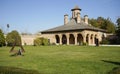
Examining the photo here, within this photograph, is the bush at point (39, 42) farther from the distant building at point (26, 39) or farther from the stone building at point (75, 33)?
the distant building at point (26, 39)

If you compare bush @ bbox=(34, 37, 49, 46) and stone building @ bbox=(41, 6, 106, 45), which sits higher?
stone building @ bbox=(41, 6, 106, 45)

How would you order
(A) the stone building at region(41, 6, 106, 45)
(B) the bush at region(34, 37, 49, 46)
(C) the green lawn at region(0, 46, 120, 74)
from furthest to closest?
(A) the stone building at region(41, 6, 106, 45) → (B) the bush at region(34, 37, 49, 46) → (C) the green lawn at region(0, 46, 120, 74)

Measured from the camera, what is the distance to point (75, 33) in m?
48.1

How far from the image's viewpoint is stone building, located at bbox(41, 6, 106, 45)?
155 feet

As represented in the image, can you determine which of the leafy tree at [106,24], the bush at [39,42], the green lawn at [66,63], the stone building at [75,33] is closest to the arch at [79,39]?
the stone building at [75,33]

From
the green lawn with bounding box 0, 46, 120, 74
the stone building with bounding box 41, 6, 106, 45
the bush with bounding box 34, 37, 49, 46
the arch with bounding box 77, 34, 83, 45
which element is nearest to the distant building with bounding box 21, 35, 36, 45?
the stone building with bounding box 41, 6, 106, 45

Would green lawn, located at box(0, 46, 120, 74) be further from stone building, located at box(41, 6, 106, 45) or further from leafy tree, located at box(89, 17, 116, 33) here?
leafy tree, located at box(89, 17, 116, 33)

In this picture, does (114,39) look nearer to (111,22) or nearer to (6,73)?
(111,22)

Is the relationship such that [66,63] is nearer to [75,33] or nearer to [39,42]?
[39,42]

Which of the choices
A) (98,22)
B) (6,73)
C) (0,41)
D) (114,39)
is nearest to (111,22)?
(98,22)

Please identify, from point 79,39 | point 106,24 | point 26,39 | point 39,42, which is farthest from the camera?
point 106,24

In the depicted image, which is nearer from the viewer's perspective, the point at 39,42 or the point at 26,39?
the point at 39,42

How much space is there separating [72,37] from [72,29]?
4.59 metres

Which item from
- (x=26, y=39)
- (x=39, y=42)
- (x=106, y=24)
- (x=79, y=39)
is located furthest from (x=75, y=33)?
(x=106, y=24)
